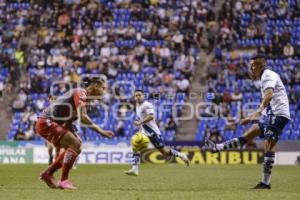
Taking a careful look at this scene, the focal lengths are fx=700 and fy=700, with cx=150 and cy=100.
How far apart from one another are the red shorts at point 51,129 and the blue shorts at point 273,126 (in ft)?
13.2

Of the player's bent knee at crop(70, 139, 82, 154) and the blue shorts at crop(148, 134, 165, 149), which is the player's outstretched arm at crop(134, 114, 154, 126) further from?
the player's bent knee at crop(70, 139, 82, 154)

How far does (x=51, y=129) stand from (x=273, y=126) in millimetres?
4475

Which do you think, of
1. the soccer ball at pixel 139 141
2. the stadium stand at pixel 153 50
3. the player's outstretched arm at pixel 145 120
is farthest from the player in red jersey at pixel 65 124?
the stadium stand at pixel 153 50

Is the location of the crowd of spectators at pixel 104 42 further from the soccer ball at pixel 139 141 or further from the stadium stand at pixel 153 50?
the soccer ball at pixel 139 141

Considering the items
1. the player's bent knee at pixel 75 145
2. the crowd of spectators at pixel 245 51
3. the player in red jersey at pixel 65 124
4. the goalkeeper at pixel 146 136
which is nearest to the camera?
the player in red jersey at pixel 65 124

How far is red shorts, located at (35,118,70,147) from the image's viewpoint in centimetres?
1396

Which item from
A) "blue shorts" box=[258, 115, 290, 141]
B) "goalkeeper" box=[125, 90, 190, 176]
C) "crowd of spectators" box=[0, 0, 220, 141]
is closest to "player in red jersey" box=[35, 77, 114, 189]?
"blue shorts" box=[258, 115, 290, 141]

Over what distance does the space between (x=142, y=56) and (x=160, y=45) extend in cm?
122

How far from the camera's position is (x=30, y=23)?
1628 inches

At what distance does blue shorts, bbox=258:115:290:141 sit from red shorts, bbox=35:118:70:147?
4.03m

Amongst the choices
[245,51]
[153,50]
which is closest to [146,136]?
[153,50]

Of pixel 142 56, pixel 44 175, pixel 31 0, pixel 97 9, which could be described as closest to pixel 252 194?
pixel 44 175

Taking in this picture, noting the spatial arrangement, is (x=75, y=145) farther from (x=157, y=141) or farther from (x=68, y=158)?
(x=157, y=141)

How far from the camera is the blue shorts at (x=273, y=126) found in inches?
556
